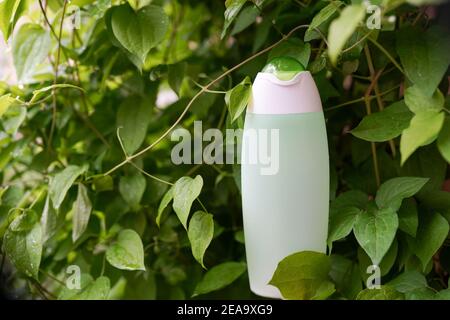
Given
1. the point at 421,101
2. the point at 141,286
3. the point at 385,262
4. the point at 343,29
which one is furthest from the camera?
the point at 141,286

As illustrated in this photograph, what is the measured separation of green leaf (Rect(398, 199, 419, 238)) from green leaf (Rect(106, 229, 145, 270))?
36 centimetres

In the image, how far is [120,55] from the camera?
0.92 m

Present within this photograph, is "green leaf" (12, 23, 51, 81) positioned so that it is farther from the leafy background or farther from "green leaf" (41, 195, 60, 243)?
"green leaf" (41, 195, 60, 243)

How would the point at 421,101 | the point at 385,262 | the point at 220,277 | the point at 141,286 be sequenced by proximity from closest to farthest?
the point at 421,101, the point at 385,262, the point at 220,277, the point at 141,286

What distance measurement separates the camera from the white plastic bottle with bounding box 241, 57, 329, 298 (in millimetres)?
647

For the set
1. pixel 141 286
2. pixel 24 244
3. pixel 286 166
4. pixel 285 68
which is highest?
pixel 285 68

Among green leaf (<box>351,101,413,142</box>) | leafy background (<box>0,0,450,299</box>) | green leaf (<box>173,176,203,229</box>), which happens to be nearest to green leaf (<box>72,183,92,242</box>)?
leafy background (<box>0,0,450,299</box>)

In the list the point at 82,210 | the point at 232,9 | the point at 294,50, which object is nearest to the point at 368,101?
the point at 294,50

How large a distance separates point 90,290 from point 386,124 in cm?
48

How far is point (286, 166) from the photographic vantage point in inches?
25.9

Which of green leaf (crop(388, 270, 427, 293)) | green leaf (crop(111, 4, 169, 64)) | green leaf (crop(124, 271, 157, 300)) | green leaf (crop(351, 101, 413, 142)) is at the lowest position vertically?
green leaf (crop(124, 271, 157, 300))

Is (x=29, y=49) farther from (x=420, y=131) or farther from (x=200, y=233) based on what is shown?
(x=420, y=131)

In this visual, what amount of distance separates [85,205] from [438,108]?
50 cm
